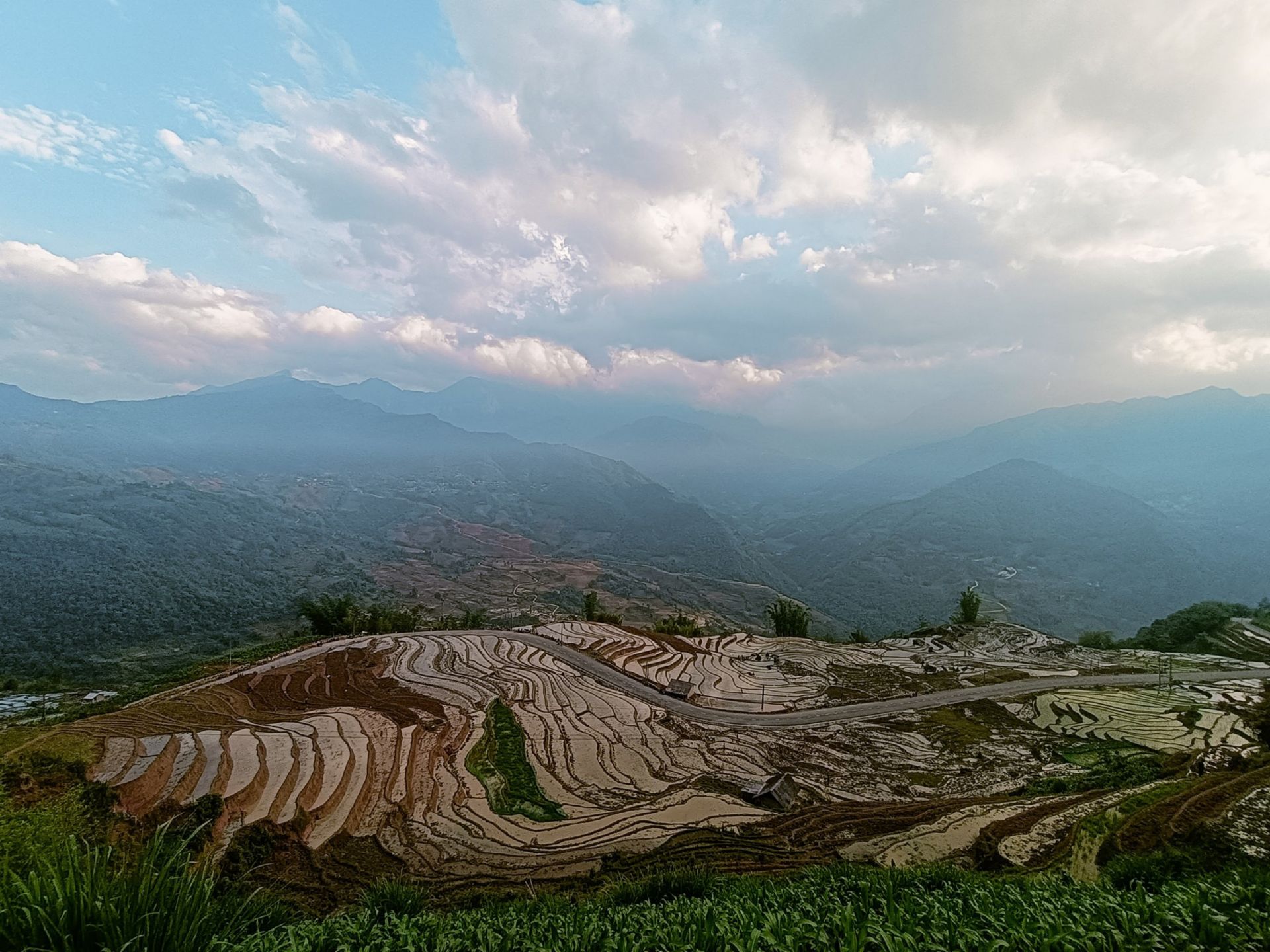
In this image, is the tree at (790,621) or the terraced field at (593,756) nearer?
the terraced field at (593,756)

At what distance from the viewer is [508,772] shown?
77.2 ft

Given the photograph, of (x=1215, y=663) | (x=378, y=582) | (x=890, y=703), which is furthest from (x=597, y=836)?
(x=378, y=582)

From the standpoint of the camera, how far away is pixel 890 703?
34719 millimetres

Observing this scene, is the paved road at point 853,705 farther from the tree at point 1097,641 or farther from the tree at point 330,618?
the tree at point 330,618

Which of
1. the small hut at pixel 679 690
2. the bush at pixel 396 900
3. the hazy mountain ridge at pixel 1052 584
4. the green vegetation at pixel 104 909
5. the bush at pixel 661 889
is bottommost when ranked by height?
the hazy mountain ridge at pixel 1052 584

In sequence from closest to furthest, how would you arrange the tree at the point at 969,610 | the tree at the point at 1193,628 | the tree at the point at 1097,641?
1. the tree at the point at 1193,628
2. the tree at the point at 1097,641
3. the tree at the point at 969,610

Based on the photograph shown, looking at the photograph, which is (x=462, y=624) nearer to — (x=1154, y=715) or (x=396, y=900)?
(x=396, y=900)

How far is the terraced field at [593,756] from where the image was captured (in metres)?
16.3

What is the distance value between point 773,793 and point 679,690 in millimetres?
15694

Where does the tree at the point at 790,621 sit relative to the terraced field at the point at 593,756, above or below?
below

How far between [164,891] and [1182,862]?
14.4 meters

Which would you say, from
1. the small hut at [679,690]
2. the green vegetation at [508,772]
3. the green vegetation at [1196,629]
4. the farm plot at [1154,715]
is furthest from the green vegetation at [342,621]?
the green vegetation at [1196,629]

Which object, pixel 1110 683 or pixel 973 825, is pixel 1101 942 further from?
pixel 1110 683

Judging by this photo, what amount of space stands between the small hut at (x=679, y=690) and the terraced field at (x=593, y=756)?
42.8 inches
